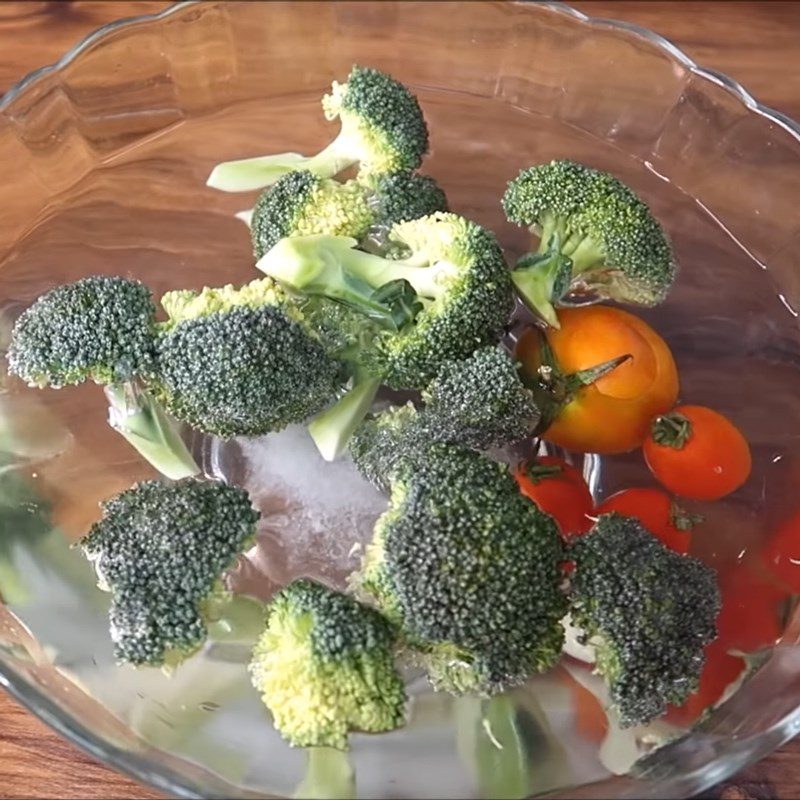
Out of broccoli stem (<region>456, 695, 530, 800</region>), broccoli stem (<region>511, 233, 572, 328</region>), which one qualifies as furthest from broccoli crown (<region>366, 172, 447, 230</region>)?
broccoli stem (<region>456, 695, 530, 800</region>)

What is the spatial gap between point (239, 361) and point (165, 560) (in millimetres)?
163

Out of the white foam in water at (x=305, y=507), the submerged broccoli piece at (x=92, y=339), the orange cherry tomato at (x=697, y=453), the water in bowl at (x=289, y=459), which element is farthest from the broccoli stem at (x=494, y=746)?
the submerged broccoli piece at (x=92, y=339)

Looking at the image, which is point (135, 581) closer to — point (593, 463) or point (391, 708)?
point (391, 708)

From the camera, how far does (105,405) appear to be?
923 millimetres

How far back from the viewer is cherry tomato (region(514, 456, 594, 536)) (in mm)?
867

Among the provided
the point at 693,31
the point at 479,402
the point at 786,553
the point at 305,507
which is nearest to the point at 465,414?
the point at 479,402

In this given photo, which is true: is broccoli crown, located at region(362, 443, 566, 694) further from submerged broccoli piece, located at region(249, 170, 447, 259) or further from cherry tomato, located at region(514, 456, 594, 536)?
submerged broccoli piece, located at region(249, 170, 447, 259)

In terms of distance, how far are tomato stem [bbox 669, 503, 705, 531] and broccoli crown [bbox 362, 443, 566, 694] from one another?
0.57ft

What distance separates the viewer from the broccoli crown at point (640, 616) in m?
0.72

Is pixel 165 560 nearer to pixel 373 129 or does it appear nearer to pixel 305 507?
pixel 305 507

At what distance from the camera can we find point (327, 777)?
71 cm

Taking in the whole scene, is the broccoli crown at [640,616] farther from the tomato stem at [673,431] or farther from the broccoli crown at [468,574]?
the tomato stem at [673,431]

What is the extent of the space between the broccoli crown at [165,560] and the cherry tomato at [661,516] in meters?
0.35

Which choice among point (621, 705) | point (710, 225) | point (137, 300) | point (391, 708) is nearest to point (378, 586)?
point (391, 708)
